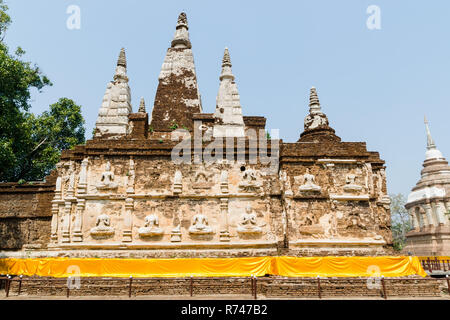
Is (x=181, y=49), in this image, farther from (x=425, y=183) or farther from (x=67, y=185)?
(x=425, y=183)

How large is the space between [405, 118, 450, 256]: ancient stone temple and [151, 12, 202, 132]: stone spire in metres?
27.8

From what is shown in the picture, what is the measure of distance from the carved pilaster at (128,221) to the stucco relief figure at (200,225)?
2475mm

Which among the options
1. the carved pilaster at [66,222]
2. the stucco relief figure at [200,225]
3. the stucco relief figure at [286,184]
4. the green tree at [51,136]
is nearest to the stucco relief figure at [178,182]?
the stucco relief figure at [200,225]

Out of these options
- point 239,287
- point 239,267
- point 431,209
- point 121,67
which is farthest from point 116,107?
point 431,209

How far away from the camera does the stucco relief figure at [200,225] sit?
13.2 m

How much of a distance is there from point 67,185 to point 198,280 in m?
7.71

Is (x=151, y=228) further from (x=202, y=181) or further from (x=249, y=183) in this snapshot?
(x=249, y=183)

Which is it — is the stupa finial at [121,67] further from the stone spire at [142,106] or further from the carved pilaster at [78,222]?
the carved pilaster at [78,222]

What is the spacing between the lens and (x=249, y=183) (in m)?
13.9

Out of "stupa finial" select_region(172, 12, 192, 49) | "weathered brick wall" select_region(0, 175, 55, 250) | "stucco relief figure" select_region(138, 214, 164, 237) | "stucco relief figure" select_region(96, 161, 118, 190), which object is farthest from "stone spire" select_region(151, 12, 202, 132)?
"weathered brick wall" select_region(0, 175, 55, 250)

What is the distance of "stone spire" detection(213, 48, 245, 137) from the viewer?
15742mm

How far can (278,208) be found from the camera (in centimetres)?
1371

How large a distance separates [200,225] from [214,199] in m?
1.27
